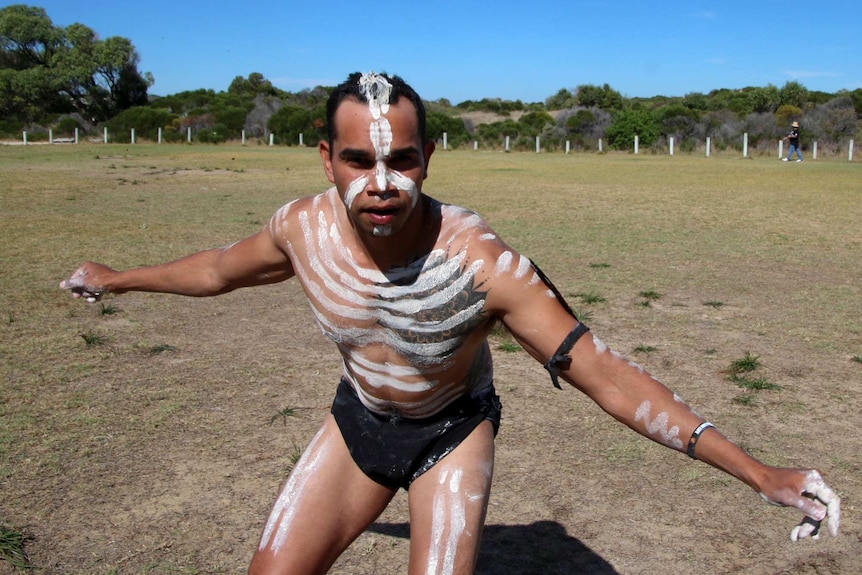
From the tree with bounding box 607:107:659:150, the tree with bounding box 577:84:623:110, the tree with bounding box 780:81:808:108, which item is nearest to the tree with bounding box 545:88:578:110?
the tree with bounding box 577:84:623:110

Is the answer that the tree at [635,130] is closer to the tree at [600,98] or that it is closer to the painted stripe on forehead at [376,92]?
the tree at [600,98]

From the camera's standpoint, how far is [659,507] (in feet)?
14.9

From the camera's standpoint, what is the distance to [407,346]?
2955 millimetres

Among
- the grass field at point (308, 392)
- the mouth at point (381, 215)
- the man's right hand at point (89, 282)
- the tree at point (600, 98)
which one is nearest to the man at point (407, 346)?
the mouth at point (381, 215)

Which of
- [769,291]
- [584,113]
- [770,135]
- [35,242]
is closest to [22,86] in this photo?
[584,113]

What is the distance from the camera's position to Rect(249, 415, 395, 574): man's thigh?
295cm

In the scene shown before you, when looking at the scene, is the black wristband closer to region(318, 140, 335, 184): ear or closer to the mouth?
the mouth

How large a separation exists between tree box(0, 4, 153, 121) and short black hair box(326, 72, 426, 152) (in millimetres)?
69504

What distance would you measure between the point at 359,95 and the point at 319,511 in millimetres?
1392

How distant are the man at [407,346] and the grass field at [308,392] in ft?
3.37

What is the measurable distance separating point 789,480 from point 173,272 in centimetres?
240

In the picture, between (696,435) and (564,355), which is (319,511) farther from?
(696,435)

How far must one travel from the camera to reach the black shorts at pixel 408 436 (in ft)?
10.0

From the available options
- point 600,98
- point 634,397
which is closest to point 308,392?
point 634,397
